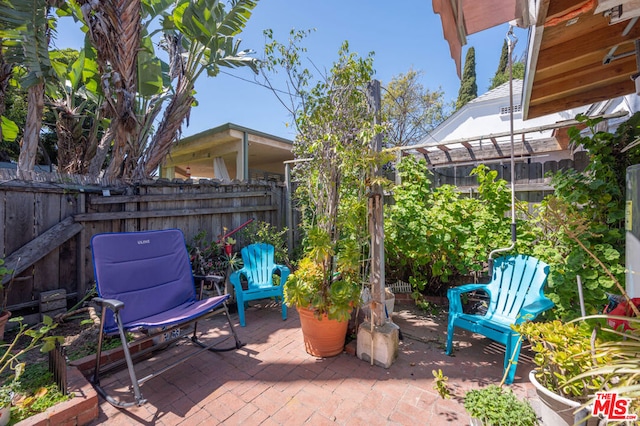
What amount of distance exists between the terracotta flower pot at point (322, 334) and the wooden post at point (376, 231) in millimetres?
391

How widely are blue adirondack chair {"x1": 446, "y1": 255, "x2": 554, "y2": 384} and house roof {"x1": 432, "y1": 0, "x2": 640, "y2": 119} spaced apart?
1.83 metres

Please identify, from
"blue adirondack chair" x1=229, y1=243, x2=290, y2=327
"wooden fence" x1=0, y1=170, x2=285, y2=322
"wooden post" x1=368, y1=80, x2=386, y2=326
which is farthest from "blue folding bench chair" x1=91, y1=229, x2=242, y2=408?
"wooden post" x1=368, y1=80, x2=386, y2=326

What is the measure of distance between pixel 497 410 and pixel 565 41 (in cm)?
278

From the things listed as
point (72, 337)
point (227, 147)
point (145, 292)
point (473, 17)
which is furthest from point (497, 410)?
point (227, 147)

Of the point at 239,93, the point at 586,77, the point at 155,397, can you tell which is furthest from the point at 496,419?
the point at 239,93

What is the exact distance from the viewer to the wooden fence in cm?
302

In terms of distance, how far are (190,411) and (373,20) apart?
672cm

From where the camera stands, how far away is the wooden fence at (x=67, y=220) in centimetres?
302

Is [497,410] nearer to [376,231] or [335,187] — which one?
[376,231]

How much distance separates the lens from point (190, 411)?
2.04 metres

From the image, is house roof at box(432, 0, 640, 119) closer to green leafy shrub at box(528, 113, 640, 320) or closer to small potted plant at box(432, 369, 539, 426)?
green leafy shrub at box(528, 113, 640, 320)

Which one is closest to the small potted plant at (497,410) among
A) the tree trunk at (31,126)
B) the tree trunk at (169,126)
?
the tree trunk at (169,126)

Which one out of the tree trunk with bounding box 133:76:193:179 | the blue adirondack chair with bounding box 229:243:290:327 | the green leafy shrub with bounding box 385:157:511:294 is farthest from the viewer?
the tree trunk with bounding box 133:76:193:179

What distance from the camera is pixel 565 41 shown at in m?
2.21
